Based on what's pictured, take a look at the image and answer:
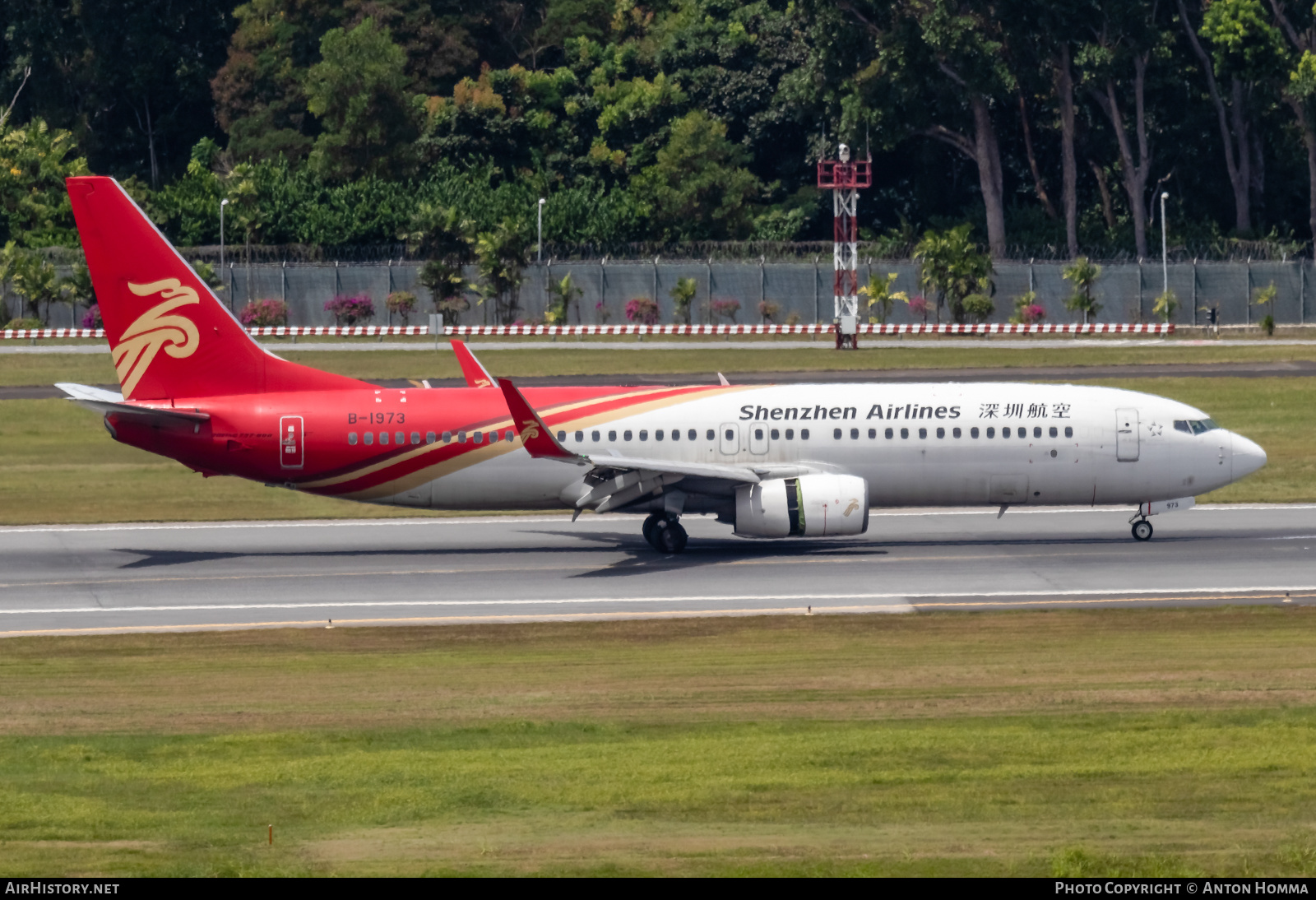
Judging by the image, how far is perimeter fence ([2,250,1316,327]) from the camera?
115 m

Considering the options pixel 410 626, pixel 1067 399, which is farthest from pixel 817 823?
pixel 1067 399

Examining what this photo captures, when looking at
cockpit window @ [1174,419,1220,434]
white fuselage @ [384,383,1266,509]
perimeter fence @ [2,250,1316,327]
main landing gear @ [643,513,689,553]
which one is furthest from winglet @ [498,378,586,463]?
perimeter fence @ [2,250,1316,327]

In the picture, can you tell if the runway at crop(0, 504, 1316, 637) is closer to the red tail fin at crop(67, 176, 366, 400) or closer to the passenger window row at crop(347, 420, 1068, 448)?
the passenger window row at crop(347, 420, 1068, 448)

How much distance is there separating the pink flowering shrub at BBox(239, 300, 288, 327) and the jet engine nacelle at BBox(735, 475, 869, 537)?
79982mm

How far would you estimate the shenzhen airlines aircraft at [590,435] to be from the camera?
39219mm

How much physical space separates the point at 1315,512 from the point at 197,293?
29.0 m

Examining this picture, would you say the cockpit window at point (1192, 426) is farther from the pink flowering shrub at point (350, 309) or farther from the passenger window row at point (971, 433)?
the pink flowering shrub at point (350, 309)

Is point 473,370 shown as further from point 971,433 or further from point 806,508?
point 971,433

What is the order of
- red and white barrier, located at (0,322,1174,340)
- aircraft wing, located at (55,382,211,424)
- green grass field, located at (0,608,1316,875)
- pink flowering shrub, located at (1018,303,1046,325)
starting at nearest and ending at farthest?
green grass field, located at (0,608,1316,875), aircraft wing, located at (55,382,211,424), red and white barrier, located at (0,322,1174,340), pink flowering shrub, located at (1018,303,1046,325)

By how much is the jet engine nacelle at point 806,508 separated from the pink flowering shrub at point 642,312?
77.1m

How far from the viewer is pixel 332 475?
39781 millimetres

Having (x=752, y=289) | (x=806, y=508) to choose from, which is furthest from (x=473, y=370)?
(x=752, y=289)

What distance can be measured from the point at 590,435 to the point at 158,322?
10.5 m

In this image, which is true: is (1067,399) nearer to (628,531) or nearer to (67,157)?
(628,531)
